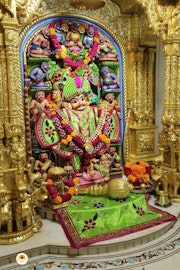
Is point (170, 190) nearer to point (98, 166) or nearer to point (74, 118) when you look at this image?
point (98, 166)

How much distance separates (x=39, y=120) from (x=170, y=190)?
239cm

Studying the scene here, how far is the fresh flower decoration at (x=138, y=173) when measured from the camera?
4777mm

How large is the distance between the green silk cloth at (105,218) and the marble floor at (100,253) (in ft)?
0.31

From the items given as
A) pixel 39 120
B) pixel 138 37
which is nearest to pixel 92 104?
pixel 39 120

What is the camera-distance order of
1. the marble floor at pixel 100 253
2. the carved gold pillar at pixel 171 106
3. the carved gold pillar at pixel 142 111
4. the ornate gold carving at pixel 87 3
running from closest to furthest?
1. the marble floor at pixel 100 253
2. the ornate gold carving at pixel 87 3
3. the carved gold pillar at pixel 171 106
4. the carved gold pillar at pixel 142 111

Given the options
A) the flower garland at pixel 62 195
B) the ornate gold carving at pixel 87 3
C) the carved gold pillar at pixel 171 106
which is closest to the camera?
the flower garland at pixel 62 195

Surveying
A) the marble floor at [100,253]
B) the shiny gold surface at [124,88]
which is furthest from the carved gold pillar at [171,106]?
the marble floor at [100,253]

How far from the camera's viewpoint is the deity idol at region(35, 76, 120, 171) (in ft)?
15.8

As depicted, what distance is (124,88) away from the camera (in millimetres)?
5637

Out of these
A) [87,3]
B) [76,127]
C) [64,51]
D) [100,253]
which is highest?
[87,3]

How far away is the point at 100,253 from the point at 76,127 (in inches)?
85.2

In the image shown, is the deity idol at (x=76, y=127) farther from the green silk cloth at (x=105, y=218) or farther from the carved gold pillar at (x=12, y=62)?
the green silk cloth at (x=105, y=218)

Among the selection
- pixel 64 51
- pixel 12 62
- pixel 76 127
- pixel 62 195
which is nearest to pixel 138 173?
pixel 76 127

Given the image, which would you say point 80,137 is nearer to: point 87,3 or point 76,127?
point 76,127
